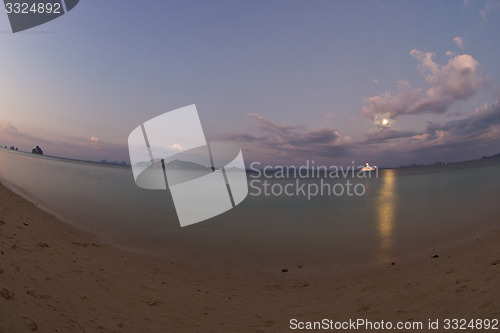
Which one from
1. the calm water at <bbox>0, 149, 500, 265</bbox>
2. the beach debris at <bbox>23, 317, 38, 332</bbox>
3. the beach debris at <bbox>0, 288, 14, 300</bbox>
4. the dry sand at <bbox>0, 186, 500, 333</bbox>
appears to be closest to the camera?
the beach debris at <bbox>23, 317, 38, 332</bbox>

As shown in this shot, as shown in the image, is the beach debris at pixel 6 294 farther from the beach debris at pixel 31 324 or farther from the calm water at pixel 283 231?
the calm water at pixel 283 231

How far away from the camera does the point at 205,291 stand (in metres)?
8.09

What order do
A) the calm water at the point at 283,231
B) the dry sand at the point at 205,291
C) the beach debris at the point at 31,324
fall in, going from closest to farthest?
the beach debris at the point at 31,324
the dry sand at the point at 205,291
the calm water at the point at 283,231

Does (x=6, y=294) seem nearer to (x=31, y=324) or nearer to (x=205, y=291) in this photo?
(x=31, y=324)

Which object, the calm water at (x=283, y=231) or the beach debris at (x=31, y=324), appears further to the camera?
the calm water at (x=283, y=231)

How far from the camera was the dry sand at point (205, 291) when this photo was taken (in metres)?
5.33

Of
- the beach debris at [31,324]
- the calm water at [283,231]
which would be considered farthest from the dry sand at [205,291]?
the calm water at [283,231]

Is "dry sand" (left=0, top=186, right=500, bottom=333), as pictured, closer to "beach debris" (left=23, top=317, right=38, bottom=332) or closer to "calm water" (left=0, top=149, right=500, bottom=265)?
"beach debris" (left=23, top=317, right=38, bottom=332)

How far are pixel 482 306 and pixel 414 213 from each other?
64.1ft

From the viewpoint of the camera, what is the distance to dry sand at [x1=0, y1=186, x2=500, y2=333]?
17.5ft

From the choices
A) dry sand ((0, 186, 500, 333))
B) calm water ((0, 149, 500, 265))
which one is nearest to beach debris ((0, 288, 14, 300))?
dry sand ((0, 186, 500, 333))

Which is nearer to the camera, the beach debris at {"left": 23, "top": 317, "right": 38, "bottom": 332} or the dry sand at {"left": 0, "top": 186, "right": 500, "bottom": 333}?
the beach debris at {"left": 23, "top": 317, "right": 38, "bottom": 332}

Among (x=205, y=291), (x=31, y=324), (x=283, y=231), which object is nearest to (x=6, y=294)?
(x=31, y=324)

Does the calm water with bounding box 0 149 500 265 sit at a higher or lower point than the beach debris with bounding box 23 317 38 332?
lower
